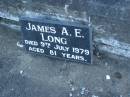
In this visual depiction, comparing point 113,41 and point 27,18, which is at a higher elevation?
point 27,18

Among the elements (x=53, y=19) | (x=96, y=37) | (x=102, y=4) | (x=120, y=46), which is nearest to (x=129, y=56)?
(x=120, y=46)

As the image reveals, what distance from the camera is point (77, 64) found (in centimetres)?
455

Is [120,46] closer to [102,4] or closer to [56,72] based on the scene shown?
[102,4]

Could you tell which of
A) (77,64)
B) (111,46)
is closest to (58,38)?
(77,64)

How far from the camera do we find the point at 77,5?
4.10m

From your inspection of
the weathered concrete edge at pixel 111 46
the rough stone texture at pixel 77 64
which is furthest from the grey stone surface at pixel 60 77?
the weathered concrete edge at pixel 111 46

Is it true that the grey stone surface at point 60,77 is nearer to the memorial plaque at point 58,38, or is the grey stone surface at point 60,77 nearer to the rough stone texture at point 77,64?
the rough stone texture at point 77,64

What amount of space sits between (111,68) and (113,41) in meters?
0.45

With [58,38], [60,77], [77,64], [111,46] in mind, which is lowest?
[60,77]

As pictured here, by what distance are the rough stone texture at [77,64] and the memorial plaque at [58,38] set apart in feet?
0.54

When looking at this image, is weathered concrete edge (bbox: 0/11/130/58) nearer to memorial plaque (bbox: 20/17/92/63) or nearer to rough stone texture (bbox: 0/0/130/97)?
rough stone texture (bbox: 0/0/130/97)

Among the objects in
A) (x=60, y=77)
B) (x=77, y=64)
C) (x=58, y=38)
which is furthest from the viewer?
(x=77, y=64)

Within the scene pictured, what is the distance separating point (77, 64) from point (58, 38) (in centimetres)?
54

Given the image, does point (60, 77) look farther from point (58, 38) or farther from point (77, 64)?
point (58, 38)
